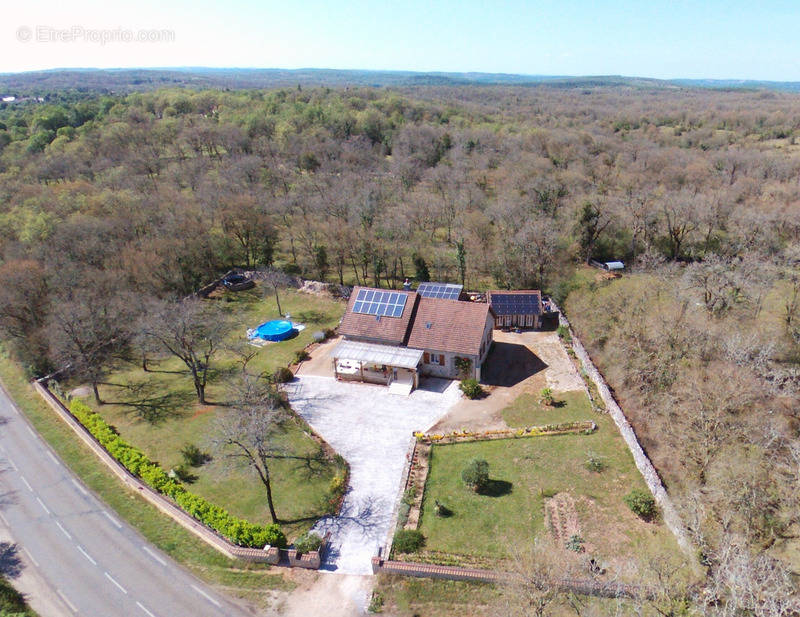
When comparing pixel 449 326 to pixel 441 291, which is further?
pixel 441 291

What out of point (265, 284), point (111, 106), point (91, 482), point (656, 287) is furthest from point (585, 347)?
point (111, 106)

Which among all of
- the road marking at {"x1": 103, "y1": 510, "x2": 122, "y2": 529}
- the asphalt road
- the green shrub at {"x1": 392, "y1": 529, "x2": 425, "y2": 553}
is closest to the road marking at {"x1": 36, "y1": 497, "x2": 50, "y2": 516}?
the asphalt road

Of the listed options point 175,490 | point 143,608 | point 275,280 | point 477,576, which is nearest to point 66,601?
point 143,608

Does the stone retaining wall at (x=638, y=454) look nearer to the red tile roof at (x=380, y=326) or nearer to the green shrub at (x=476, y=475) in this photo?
the green shrub at (x=476, y=475)

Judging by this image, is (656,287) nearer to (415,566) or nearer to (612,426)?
(612,426)

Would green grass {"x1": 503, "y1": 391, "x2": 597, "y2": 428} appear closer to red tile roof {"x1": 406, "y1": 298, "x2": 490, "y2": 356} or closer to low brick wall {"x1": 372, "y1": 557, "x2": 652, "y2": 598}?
red tile roof {"x1": 406, "y1": 298, "x2": 490, "y2": 356}

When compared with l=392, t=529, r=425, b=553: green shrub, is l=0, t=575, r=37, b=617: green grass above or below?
below

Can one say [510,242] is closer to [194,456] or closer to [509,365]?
[509,365]
